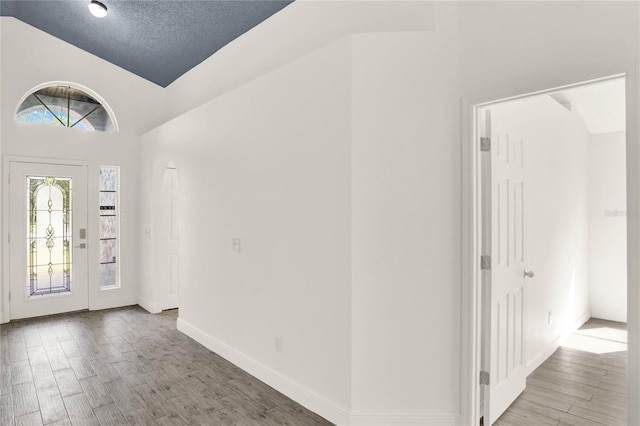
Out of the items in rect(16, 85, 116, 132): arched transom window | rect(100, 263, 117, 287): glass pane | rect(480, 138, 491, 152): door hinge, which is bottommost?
rect(100, 263, 117, 287): glass pane

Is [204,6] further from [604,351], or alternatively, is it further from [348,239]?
[604,351]

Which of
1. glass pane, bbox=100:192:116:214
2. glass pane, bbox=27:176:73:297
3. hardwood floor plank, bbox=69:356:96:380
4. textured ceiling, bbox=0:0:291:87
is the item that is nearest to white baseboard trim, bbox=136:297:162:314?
glass pane, bbox=27:176:73:297

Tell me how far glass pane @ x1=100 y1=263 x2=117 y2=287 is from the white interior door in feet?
2.97

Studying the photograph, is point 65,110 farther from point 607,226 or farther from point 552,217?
point 607,226

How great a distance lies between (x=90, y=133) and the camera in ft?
17.9

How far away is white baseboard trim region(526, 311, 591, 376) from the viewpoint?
342cm

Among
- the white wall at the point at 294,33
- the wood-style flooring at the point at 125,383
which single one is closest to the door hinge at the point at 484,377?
the wood-style flooring at the point at 125,383

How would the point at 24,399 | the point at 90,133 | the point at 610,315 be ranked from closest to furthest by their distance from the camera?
the point at 24,399
the point at 610,315
the point at 90,133

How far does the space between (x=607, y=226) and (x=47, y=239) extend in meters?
7.69

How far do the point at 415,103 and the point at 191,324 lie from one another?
3523 millimetres

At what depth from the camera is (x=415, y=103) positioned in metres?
2.46

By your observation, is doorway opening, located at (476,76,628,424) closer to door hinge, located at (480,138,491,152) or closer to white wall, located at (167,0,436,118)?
door hinge, located at (480,138,491,152)

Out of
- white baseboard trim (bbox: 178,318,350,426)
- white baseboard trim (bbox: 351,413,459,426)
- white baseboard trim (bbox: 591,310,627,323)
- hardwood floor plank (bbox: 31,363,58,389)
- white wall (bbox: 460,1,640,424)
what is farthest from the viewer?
white baseboard trim (bbox: 591,310,627,323)

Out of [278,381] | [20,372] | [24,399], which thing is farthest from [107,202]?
[278,381]
